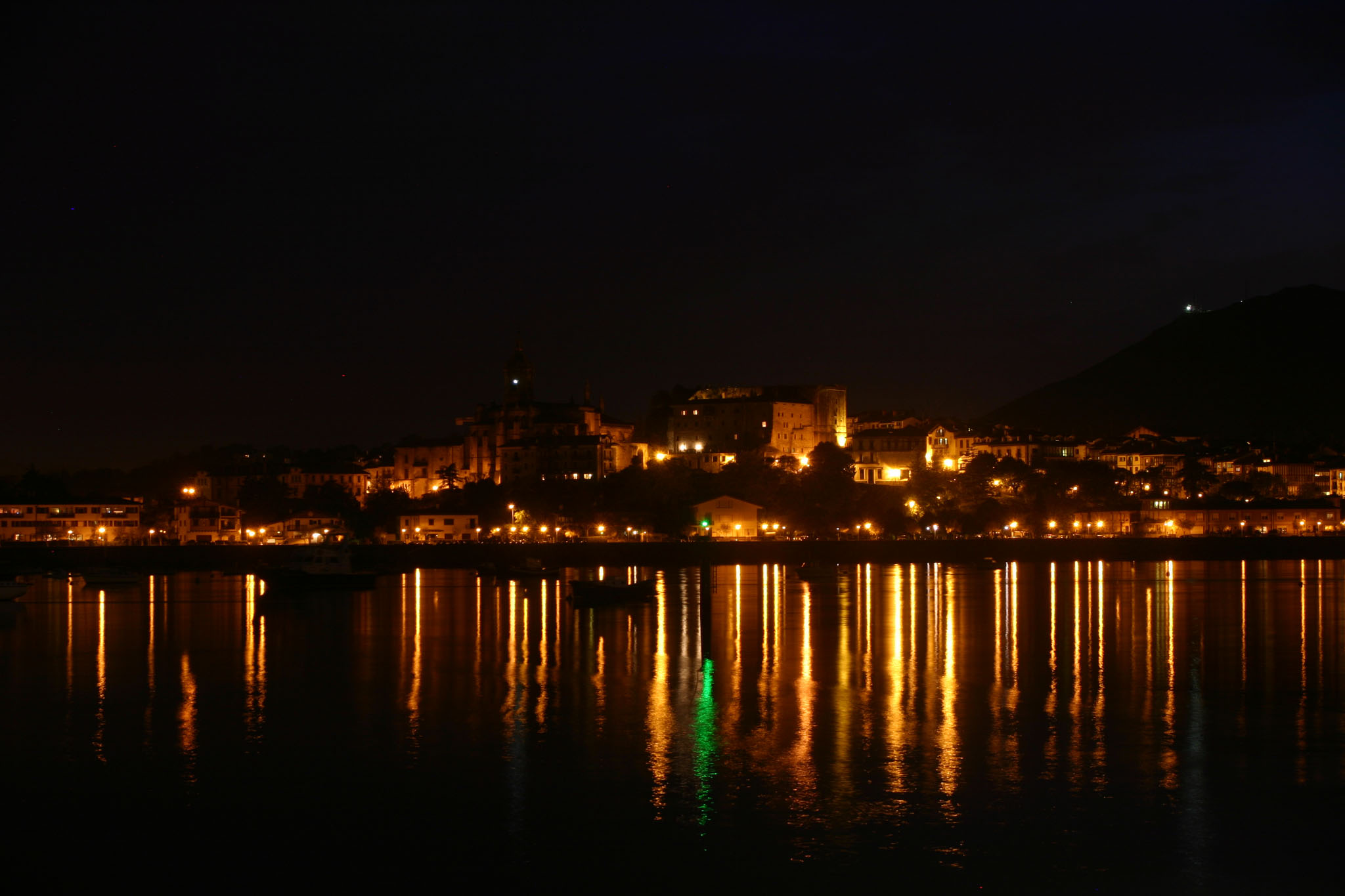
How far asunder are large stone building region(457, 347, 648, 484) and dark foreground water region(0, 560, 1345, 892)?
2207 inches

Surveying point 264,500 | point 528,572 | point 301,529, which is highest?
point 264,500

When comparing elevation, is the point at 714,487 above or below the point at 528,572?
above

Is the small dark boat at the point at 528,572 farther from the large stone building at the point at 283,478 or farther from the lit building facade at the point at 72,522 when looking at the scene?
the large stone building at the point at 283,478

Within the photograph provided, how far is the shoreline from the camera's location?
226ft

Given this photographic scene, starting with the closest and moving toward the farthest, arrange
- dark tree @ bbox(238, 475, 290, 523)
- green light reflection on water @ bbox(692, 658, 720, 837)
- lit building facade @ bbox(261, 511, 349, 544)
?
green light reflection on water @ bbox(692, 658, 720, 837) < lit building facade @ bbox(261, 511, 349, 544) < dark tree @ bbox(238, 475, 290, 523)

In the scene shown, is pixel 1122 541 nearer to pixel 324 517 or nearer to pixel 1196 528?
pixel 1196 528

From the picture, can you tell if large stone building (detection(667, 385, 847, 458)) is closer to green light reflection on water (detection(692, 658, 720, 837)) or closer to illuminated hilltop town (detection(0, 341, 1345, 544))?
illuminated hilltop town (detection(0, 341, 1345, 544))

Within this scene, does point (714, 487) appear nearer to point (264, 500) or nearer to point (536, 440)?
point (536, 440)

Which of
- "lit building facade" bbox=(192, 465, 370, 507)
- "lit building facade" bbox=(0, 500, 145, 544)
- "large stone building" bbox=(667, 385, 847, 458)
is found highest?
"large stone building" bbox=(667, 385, 847, 458)

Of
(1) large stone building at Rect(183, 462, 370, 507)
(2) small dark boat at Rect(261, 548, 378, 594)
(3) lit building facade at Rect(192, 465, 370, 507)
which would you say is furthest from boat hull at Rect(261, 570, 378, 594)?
(3) lit building facade at Rect(192, 465, 370, 507)

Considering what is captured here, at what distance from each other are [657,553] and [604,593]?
28.6m

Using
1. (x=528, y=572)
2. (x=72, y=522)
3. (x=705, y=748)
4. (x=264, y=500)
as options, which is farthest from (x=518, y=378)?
(x=705, y=748)

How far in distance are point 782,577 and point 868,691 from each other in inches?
1434

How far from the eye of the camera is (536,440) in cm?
9269
